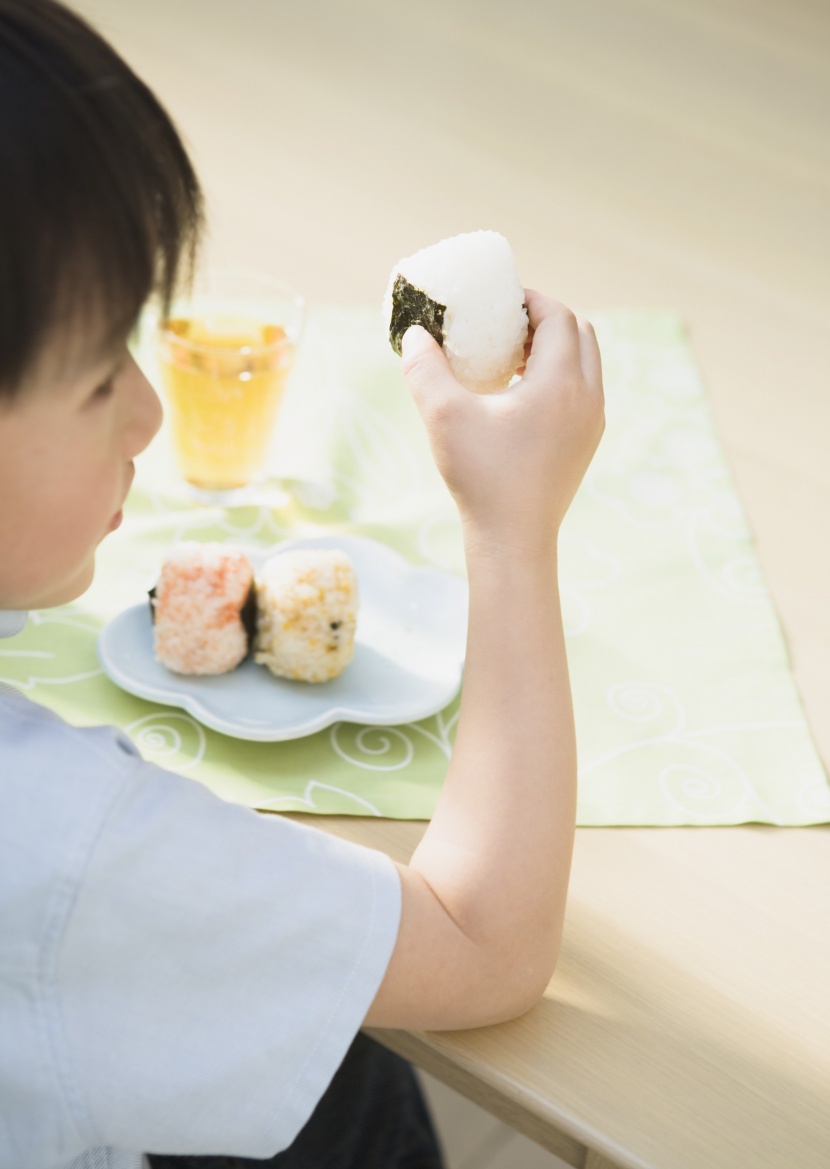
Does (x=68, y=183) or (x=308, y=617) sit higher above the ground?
(x=68, y=183)

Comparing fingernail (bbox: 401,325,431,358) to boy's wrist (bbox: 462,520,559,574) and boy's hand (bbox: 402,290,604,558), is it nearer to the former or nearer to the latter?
boy's hand (bbox: 402,290,604,558)

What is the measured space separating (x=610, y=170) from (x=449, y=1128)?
1.12 meters

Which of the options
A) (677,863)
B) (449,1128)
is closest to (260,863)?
(677,863)

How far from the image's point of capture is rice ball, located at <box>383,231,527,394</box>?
700mm

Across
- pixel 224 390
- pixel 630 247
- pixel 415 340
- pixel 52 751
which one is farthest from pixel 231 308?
pixel 52 751

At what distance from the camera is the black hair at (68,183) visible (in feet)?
1.54

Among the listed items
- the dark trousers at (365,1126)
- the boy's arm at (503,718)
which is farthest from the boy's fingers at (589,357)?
the dark trousers at (365,1126)

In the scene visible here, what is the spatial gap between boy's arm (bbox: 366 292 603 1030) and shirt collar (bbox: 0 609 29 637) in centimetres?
24

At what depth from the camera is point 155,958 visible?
527 millimetres

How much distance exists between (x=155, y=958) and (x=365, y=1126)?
0.35 metres

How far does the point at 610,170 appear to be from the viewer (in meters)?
1.45

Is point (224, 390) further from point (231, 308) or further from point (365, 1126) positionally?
point (365, 1126)

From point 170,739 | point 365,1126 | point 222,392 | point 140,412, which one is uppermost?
point 140,412

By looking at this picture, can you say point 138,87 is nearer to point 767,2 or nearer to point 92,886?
point 92,886
